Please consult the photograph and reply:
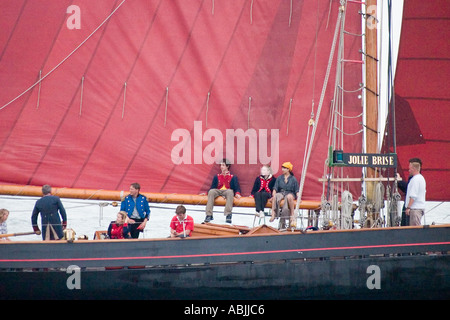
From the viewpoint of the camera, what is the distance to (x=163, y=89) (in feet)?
44.2

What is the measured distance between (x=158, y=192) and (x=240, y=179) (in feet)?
4.01

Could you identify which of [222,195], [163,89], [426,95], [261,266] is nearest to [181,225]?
[222,195]

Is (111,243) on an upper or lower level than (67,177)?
lower

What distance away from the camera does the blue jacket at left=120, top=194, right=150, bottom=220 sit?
12.6m

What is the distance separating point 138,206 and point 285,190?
6.87 feet

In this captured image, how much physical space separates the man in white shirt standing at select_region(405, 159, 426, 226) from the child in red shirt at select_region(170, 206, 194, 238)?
9.60 feet

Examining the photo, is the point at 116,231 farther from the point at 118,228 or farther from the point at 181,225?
the point at 181,225

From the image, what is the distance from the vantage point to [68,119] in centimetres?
1339

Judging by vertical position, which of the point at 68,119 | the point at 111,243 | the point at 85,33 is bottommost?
the point at 111,243

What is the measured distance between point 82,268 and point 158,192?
1.92 m

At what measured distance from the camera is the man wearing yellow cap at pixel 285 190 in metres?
12.8
